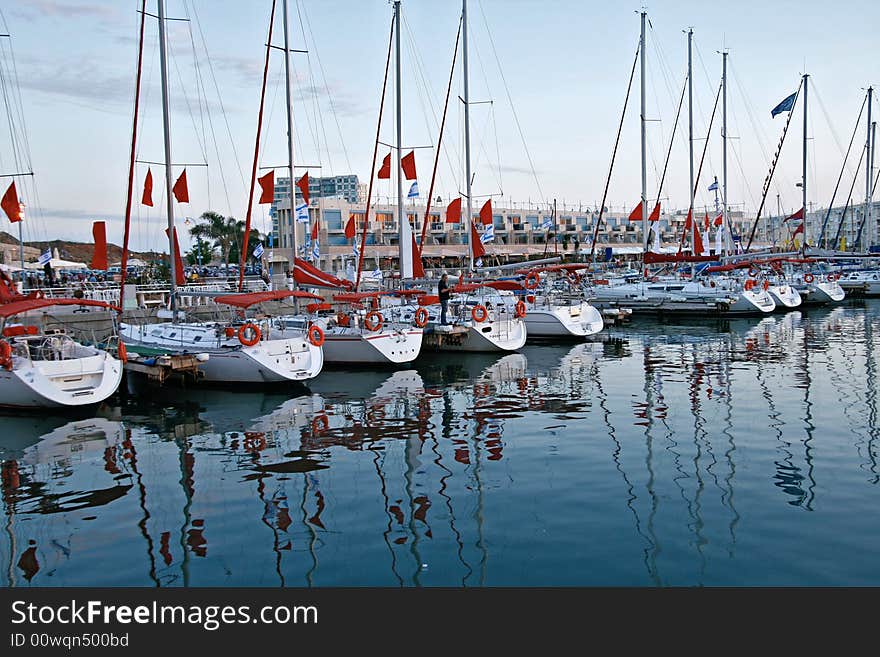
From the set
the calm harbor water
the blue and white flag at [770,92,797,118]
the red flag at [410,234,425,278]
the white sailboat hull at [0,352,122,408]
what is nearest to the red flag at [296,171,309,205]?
the red flag at [410,234,425,278]

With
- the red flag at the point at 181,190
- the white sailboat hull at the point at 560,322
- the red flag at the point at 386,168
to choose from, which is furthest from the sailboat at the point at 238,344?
the white sailboat hull at the point at 560,322

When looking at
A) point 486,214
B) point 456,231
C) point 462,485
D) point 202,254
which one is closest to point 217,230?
point 202,254

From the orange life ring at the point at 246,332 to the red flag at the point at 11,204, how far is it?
33.2 ft

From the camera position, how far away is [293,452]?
1403 centimetres

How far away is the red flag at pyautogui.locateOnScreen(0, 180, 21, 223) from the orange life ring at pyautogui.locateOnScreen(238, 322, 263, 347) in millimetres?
10112

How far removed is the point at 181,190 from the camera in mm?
24531

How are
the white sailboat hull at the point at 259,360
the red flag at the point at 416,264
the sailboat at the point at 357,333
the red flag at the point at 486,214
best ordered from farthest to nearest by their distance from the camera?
1. the red flag at the point at 486,214
2. the red flag at the point at 416,264
3. the sailboat at the point at 357,333
4. the white sailboat hull at the point at 259,360

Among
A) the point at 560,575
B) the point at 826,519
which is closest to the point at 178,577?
the point at 560,575

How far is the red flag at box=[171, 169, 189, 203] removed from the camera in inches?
962

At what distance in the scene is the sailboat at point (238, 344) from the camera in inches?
818

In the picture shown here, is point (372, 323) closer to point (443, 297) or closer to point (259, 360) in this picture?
point (443, 297)

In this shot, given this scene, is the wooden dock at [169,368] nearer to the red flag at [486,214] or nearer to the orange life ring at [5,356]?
the orange life ring at [5,356]

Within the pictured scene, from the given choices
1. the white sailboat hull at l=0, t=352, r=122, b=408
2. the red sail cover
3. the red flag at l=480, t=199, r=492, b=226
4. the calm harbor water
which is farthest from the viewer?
the red flag at l=480, t=199, r=492, b=226

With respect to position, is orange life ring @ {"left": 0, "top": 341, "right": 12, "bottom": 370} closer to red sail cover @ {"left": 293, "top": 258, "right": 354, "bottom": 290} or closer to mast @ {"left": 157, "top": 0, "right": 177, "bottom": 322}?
mast @ {"left": 157, "top": 0, "right": 177, "bottom": 322}
